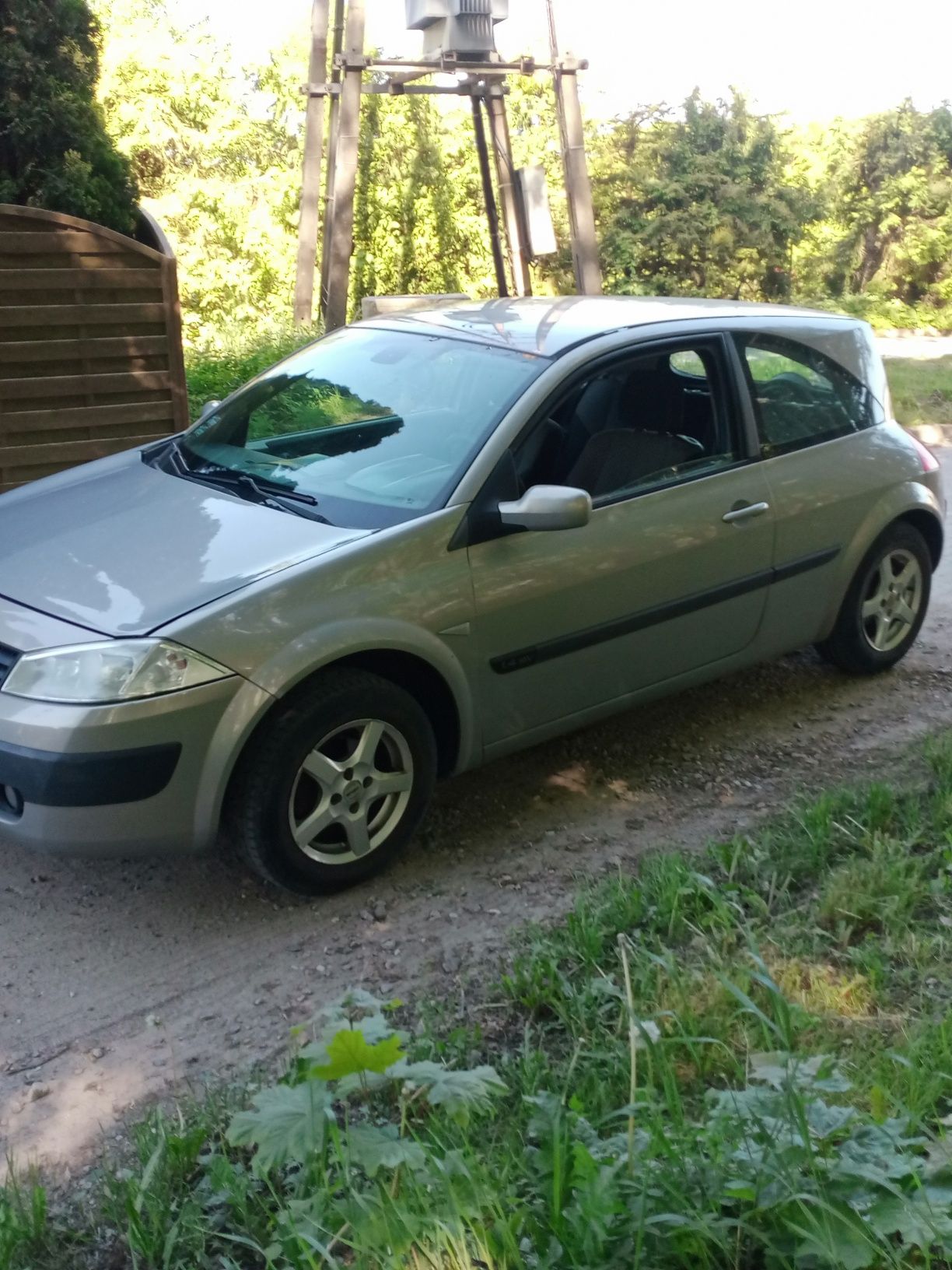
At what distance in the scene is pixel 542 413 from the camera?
4.38 m

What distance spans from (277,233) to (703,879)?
16880mm

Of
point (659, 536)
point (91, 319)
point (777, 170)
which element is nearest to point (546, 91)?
point (777, 170)

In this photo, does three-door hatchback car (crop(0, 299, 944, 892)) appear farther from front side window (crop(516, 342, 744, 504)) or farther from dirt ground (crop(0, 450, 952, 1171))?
dirt ground (crop(0, 450, 952, 1171))

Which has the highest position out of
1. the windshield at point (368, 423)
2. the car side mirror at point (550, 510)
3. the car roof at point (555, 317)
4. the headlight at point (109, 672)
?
the car roof at point (555, 317)

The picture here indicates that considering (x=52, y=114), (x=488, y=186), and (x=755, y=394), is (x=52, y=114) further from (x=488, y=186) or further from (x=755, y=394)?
(x=488, y=186)

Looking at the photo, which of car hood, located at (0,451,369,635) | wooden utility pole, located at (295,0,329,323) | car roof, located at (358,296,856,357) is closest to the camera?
car hood, located at (0,451,369,635)

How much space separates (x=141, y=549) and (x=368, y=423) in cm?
102

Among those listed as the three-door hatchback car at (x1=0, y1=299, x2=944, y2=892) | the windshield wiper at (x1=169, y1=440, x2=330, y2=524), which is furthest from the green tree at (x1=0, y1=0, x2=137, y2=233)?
the windshield wiper at (x1=169, y1=440, x2=330, y2=524)

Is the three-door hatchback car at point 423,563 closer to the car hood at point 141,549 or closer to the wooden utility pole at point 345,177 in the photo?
the car hood at point 141,549

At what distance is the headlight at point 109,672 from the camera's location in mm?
3490

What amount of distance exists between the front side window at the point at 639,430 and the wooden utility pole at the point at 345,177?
25.1 feet

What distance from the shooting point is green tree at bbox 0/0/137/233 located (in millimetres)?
8461

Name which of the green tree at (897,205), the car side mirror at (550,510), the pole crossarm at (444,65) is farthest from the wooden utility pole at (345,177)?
the green tree at (897,205)

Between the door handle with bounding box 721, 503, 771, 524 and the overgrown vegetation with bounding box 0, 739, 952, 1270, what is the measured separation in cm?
163
